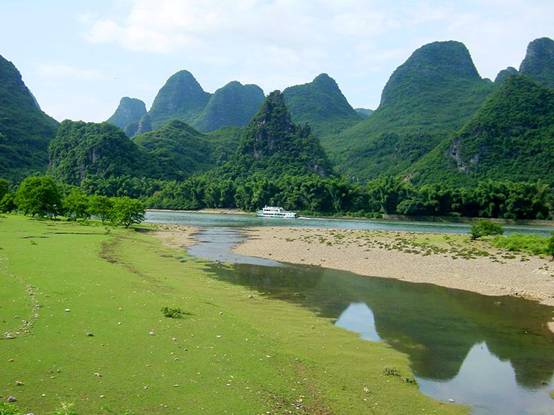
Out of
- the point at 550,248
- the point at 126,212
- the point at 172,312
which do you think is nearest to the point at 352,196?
the point at 126,212

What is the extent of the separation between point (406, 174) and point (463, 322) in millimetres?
182906

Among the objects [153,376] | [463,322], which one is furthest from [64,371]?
[463,322]

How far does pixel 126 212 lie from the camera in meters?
69.6

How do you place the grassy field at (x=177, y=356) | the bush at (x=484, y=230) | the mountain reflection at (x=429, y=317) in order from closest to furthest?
the grassy field at (x=177, y=356) → the mountain reflection at (x=429, y=317) → the bush at (x=484, y=230)

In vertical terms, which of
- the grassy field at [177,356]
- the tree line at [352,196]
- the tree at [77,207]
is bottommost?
the grassy field at [177,356]

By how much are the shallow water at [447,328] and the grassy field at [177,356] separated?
132 centimetres

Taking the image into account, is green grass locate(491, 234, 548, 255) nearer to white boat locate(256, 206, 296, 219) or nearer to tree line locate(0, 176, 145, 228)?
tree line locate(0, 176, 145, 228)

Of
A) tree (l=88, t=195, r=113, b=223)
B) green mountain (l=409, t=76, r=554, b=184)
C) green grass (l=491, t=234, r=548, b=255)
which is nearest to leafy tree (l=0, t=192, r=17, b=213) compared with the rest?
tree (l=88, t=195, r=113, b=223)

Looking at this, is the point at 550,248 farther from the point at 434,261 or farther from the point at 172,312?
the point at 172,312

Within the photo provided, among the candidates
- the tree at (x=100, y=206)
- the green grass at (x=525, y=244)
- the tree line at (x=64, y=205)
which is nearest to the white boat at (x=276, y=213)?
the tree line at (x=64, y=205)

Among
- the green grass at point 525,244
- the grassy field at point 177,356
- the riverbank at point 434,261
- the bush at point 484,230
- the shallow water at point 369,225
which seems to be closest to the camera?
the grassy field at point 177,356

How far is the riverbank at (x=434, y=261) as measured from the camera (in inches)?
1230

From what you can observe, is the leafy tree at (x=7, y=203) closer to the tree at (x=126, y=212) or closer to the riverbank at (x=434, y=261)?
the tree at (x=126, y=212)

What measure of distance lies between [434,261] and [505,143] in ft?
513
